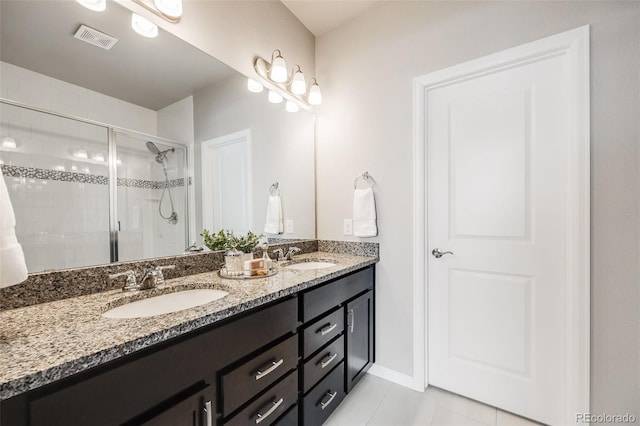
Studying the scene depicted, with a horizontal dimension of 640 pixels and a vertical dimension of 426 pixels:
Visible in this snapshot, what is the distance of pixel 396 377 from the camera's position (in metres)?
1.83

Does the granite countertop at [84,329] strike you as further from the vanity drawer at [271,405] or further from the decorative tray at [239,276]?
the vanity drawer at [271,405]

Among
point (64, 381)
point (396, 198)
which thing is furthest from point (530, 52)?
point (64, 381)

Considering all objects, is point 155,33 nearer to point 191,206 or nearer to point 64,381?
point 191,206

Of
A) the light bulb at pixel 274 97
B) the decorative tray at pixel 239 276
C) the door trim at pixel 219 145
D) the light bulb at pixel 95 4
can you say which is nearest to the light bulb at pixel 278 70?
the light bulb at pixel 274 97

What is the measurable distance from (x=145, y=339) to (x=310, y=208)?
1.61m

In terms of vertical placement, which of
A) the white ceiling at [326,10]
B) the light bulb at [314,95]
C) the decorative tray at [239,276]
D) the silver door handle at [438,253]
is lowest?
the decorative tray at [239,276]

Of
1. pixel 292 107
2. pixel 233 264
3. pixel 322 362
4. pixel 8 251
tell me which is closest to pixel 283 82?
pixel 292 107

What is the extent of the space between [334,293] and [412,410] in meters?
0.86

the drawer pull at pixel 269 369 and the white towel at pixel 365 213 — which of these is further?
the white towel at pixel 365 213

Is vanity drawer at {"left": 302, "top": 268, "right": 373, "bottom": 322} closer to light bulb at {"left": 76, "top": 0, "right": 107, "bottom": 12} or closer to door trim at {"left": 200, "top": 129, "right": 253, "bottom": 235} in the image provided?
door trim at {"left": 200, "top": 129, "right": 253, "bottom": 235}

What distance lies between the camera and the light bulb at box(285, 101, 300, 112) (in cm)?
206

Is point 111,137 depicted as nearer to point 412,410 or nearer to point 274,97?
point 274,97

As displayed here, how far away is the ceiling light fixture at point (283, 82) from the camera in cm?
178

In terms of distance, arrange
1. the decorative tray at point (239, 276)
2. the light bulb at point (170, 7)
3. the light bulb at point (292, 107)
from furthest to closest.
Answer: the light bulb at point (292, 107) → the decorative tray at point (239, 276) → the light bulb at point (170, 7)
